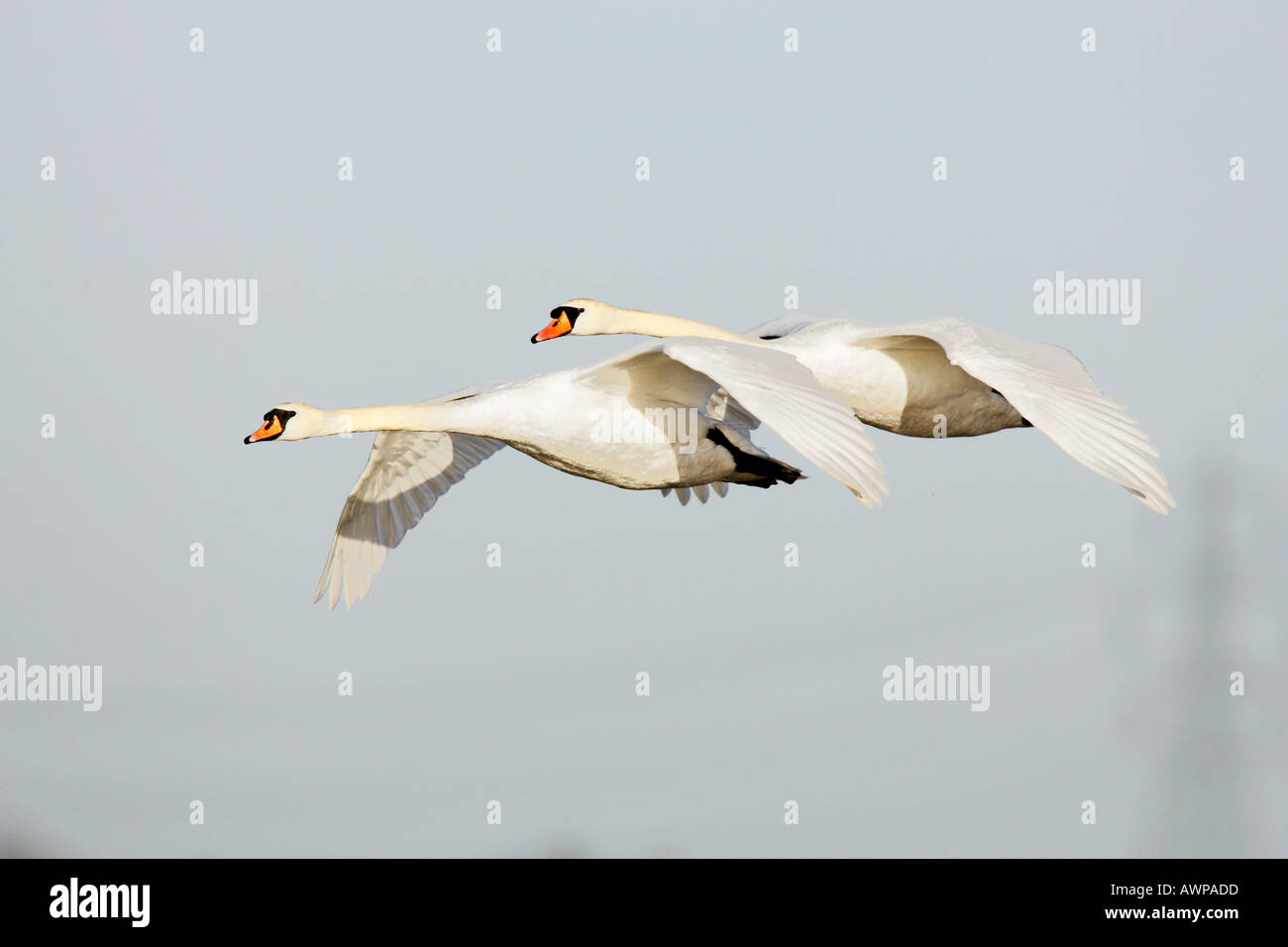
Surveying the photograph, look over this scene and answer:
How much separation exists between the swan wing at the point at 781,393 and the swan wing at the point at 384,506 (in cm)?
300

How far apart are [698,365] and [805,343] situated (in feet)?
6.48

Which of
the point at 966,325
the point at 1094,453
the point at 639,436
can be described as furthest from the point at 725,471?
the point at 1094,453

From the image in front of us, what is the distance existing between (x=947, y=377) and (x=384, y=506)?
182 inches

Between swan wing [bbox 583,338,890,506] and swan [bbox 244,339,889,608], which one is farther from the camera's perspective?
swan [bbox 244,339,889,608]

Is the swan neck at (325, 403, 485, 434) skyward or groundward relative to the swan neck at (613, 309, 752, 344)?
groundward

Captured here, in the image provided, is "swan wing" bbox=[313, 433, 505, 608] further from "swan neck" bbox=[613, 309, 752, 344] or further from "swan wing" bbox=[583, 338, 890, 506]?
"swan wing" bbox=[583, 338, 890, 506]

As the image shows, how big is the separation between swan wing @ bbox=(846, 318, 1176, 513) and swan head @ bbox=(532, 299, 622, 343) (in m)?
1.78

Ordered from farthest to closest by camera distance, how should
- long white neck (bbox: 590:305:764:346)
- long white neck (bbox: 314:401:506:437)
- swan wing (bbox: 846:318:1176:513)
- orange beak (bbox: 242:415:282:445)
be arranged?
long white neck (bbox: 590:305:764:346), orange beak (bbox: 242:415:282:445), long white neck (bbox: 314:401:506:437), swan wing (bbox: 846:318:1176:513)

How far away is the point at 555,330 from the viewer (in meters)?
13.5

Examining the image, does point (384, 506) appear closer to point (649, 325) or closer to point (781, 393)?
point (649, 325)

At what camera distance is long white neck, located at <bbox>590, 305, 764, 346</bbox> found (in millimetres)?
13734

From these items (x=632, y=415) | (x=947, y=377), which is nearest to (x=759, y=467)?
(x=632, y=415)

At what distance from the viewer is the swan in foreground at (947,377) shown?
447 inches

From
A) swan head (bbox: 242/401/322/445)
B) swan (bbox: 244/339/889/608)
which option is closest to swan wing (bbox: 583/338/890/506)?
swan (bbox: 244/339/889/608)
